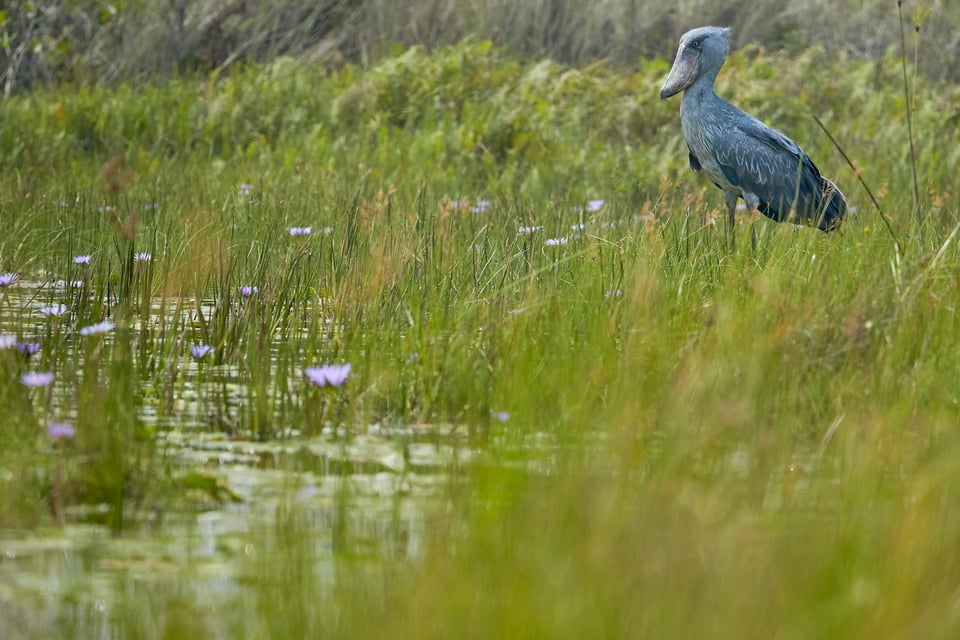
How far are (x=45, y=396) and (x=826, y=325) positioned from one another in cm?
178

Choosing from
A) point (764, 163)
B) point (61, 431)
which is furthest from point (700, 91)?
point (61, 431)

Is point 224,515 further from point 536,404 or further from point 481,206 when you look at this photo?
point 481,206

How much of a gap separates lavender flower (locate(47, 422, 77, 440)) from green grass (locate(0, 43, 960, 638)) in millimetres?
38

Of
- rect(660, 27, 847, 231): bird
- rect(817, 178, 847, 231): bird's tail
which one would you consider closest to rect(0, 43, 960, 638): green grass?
rect(817, 178, 847, 231): bird's tail

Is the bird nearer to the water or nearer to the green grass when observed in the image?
the green grass

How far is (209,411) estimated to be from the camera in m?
2.88

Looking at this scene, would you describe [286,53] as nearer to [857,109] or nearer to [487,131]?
[487,131]

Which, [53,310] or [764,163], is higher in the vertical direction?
[764,163]

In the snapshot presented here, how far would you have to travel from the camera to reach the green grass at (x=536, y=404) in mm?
1798

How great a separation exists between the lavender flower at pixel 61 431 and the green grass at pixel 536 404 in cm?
4

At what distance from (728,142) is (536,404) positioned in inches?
110

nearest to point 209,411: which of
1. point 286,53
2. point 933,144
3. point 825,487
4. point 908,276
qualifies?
point 825,487

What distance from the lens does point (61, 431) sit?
2418mm

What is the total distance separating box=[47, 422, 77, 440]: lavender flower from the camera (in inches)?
95.0
